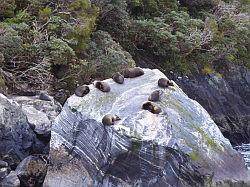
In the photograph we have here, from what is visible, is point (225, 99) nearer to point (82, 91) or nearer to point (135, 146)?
point (82, 91)

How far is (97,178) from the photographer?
1027cm

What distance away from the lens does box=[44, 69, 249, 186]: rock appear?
9.84m

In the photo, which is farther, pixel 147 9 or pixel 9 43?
pixel 147 9

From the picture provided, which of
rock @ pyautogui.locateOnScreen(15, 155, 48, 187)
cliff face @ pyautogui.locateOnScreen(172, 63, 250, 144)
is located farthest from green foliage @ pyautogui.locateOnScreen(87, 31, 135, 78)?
rock @ pyautogui.locateOnScreen(15, 155, 48, 187)

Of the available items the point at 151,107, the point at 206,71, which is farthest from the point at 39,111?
the point at 206,71

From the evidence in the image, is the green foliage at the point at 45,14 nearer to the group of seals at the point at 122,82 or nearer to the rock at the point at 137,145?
the group of seals at the point at 122,82

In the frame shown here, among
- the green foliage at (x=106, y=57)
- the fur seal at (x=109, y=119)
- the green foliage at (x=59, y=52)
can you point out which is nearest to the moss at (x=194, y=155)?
the fur seal at (x=109, y=119)

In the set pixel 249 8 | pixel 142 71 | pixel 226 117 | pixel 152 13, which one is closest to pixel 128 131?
pixel 142 71

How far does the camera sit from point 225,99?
21922mm

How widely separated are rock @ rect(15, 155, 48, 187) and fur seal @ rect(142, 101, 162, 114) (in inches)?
105

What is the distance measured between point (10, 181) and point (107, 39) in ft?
28.7

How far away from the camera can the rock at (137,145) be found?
9844 millimetres

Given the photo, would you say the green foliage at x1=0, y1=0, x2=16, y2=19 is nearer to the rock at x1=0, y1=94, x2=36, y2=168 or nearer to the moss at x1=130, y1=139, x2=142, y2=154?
the rock at x1=0, y1=94, x2=36, y2=168

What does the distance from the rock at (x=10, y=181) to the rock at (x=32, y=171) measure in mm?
91
